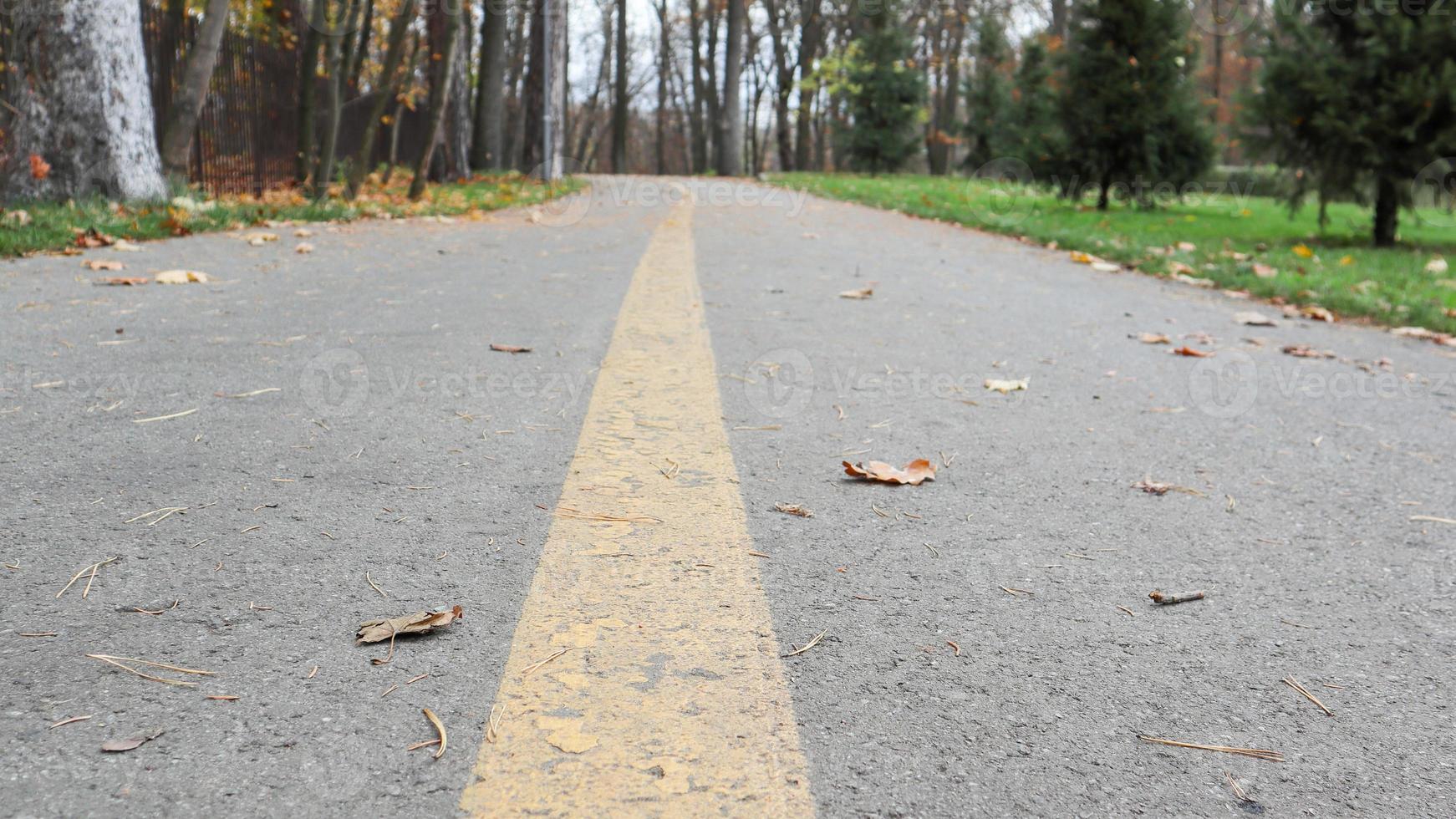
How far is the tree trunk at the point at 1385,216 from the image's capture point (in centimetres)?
1092

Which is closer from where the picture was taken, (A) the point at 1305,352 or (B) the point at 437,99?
(A) the point at 1305,352

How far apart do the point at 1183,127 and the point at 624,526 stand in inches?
616

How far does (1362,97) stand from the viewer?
34.7ft

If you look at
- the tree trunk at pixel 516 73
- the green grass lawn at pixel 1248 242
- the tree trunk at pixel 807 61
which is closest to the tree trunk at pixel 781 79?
the tree trunk at pixel 807 61

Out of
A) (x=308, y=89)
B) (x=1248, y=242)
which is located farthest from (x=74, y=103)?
(x=1248, y=242)

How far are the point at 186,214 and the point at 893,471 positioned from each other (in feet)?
23.0

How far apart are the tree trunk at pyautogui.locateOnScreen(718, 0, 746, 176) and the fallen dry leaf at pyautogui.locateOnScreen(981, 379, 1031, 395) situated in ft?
91.2

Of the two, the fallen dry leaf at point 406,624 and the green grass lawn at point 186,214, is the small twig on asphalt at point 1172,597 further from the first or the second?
the green grass lawn at point 186,214

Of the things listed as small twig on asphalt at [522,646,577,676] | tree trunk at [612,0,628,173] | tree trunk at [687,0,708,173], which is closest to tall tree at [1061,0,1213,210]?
small twig on asphalt at [522,646,577,676]

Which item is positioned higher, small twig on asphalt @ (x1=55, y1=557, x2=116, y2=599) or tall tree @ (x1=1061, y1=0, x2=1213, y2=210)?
tall tree @ (x1=1061, y1=0, x2=1213, y2=210)

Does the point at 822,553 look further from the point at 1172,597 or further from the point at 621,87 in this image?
the point at 621,87

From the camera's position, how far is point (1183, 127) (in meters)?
15.8

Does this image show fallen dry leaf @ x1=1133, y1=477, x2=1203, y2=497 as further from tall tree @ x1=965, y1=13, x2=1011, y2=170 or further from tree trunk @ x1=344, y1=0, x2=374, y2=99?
tall tree @ x1=965, y1=13, x2=1011, y2=170

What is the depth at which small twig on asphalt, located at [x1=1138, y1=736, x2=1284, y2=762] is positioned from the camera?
1479 mm
